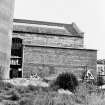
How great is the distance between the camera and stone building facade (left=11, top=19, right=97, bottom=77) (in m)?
36.4

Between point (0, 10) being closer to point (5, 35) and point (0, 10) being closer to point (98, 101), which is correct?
point (5, 35)

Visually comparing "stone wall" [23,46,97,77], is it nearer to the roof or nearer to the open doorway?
the open doorway

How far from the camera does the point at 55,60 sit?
123ft

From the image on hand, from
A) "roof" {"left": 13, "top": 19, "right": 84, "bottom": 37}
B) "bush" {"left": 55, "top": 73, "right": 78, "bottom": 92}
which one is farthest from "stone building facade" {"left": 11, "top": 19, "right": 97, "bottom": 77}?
"bush" {"left": 55, "top": 73, "right": 78, "bottom": 92}

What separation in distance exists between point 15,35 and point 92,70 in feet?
54.5

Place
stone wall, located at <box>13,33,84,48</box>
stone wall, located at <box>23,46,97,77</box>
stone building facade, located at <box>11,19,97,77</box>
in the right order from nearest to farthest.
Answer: stone wall, located at <box>23,46,97,77</box> < stone building facade, located at <box>11,19,97,77</box> < stone wall, located at <box>13,33,84,48</box>

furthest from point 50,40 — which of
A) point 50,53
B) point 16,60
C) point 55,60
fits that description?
point 16,60

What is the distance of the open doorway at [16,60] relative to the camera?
35406mm

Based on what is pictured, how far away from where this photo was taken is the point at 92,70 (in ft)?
126

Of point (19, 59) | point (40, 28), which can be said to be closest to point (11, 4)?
point (19, 59)

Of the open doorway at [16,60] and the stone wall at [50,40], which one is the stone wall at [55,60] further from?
the stone wall at [50,40]

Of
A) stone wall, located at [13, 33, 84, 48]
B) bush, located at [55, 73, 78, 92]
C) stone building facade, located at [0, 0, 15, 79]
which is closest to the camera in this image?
bush, located at [55, 73, 78, 92]

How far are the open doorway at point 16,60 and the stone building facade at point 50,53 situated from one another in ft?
0.57

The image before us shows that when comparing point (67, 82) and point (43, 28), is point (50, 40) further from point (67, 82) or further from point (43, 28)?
point (67, 82)
